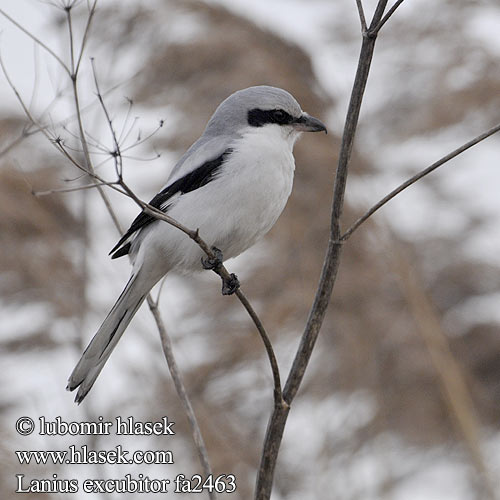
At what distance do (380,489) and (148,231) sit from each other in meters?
2.93

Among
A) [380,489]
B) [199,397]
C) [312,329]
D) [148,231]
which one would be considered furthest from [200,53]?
[312,329]

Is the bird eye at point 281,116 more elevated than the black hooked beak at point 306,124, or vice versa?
the bird eye at point 281,116

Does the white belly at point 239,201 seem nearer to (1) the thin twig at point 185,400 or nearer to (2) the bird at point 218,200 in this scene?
(2) the bird at point 218,200

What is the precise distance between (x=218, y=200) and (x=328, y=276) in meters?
0.82

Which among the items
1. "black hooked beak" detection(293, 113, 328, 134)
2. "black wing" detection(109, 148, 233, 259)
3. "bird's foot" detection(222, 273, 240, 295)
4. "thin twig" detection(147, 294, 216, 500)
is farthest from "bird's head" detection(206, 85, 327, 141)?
"thin twig" detection(147, 294, 216, 500)

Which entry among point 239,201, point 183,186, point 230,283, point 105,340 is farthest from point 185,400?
point 183,186

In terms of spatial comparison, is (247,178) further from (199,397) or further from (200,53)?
(199,397)

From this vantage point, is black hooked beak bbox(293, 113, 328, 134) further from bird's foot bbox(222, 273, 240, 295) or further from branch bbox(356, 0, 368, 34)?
branch bbox(356, 0, 368, 34)

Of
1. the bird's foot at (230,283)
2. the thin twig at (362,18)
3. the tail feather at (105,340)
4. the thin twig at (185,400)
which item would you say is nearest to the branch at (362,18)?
the thin twig at (362,18)

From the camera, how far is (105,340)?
274 centimetres

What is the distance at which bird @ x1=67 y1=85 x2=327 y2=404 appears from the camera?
268 centimetres

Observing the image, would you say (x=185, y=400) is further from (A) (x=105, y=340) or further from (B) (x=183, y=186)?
(B) (x=183, y=186)

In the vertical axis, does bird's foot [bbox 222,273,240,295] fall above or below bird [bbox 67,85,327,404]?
below

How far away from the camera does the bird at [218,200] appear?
2.68 m
